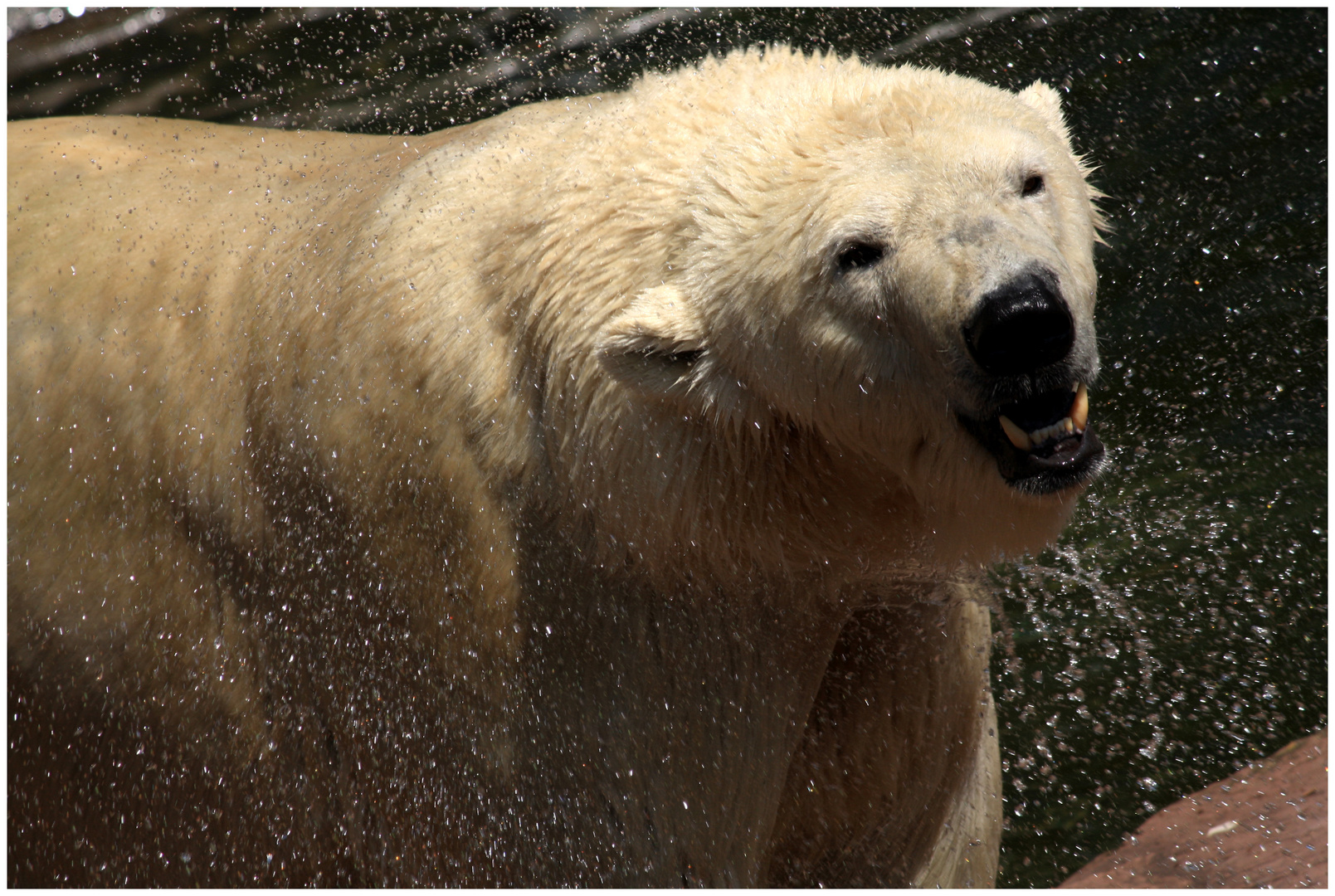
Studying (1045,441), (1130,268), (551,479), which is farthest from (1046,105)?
Answer: (1130,268)

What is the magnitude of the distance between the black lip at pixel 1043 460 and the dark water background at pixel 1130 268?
2.27m

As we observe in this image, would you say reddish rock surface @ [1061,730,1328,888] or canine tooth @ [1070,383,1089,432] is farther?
reddish rock surface @ [1061,730,1328,888]

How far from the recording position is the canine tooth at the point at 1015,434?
1979 millimetres

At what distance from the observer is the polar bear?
6.79ft

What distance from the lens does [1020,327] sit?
1.86 metres

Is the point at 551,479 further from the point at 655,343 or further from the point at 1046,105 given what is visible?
the point at 1046,105

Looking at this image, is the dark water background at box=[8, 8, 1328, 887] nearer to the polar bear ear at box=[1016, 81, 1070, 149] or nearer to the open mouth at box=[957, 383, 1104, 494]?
the polar bear ear at box=[1016, 81, 1070, 149]

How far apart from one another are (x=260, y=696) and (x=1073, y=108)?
200 inches

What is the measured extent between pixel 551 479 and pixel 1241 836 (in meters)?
2.21

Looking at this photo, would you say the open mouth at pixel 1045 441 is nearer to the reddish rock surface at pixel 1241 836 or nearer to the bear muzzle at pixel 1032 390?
the bear muzzle at pixel 1032 390

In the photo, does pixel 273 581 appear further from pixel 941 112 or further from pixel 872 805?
pixel 941 112

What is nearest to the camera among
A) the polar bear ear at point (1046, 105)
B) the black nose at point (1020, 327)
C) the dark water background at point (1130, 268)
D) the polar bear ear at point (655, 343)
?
the black nose at point (1020, 327)

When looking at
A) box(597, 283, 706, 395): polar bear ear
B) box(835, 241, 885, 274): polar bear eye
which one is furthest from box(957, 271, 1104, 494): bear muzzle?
box(597, 283, 706, 395): polar bear ear

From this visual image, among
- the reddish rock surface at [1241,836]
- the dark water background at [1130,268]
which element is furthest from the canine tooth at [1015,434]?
the dark water background at [1130,268]
